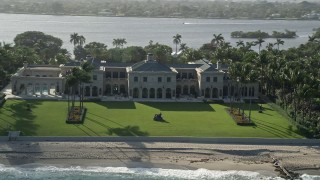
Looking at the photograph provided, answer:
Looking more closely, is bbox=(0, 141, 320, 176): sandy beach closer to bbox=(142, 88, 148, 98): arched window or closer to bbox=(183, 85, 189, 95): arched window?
bbox=(142, 88, 148, 98): arched window

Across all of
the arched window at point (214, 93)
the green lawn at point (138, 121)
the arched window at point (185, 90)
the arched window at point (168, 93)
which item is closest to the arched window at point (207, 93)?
the arched window at point (214, 93)

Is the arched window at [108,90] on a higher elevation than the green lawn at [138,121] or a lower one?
higher

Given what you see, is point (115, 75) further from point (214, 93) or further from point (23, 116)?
point (23, 116)

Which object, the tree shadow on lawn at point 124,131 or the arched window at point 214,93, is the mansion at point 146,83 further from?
the tree shadow on lawn at point 124,131

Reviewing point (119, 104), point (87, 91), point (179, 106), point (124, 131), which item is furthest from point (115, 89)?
point (124, 131)

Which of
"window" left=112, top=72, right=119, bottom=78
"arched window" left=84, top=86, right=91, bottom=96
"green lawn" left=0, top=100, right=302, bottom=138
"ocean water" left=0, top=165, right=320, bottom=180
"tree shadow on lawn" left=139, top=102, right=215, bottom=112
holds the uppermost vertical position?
"window" left=112, top=72, right=119, bottom=78

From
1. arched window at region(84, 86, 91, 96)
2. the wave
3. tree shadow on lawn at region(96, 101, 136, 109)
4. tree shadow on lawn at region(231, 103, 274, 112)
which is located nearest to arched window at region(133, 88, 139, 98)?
tree shadow on lawn at region(96, 101, 136, 109)

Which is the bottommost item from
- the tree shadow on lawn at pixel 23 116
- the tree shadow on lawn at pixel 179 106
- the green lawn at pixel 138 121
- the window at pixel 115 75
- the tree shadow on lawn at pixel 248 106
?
the tree shadow on lawn at pixel 248 106
